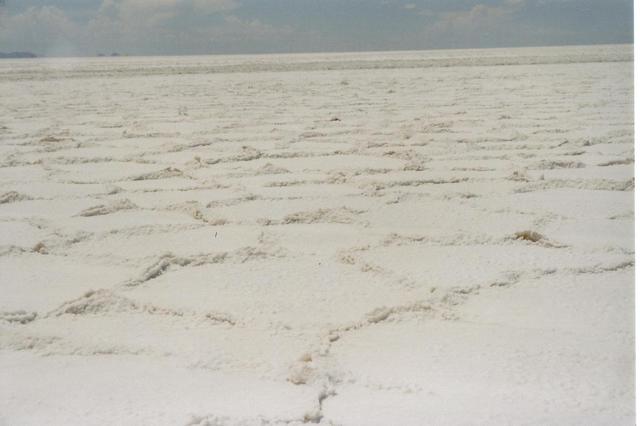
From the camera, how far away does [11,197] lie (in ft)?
6.21

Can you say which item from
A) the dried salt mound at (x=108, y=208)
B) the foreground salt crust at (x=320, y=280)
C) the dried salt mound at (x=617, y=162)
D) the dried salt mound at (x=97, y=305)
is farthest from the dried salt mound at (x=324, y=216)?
the dried salt mound at (x=617, y=162)

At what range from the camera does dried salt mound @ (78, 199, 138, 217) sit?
1718 mm

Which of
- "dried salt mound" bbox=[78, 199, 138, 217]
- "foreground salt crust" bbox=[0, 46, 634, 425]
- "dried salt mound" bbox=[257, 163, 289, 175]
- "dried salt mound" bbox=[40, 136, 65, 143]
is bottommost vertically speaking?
"foreground salt crust" bbox=[0, 46, 634, 425]

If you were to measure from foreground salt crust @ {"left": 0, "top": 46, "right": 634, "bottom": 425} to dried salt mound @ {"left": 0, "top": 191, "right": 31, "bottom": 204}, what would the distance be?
0.02m

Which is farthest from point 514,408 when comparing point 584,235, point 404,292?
point 584,235

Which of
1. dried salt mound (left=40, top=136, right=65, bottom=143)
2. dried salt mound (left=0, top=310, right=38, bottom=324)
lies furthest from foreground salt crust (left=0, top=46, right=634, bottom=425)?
dried salt mound (left=40, top=136, right=65, bottom=143)

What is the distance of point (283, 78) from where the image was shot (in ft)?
23.7

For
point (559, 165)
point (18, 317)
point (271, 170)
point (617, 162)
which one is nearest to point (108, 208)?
point (271, 170)

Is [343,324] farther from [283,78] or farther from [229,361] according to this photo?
[283,78]

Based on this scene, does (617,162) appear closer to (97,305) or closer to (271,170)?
(271,170)

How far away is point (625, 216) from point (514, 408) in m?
0.95

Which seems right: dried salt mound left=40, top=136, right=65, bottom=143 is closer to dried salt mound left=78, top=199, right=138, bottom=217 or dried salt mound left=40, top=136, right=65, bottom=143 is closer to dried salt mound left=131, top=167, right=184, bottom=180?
dried salt mound left=131, top=167, right=184, bottom=180

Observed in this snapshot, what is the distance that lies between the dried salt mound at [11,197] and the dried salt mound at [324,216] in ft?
2.41

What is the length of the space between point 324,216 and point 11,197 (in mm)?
837
